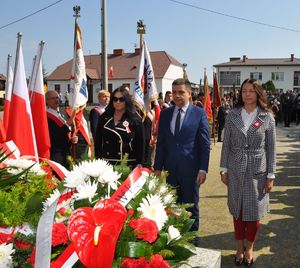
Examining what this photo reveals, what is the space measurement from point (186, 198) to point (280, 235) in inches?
55.6

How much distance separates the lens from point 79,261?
4.79 feet

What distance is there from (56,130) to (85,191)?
10.9 ft

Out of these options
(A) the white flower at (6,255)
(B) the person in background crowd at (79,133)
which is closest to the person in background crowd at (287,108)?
(B) the person in background crowd at (79,133)

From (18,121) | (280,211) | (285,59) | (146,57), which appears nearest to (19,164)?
(18,121)

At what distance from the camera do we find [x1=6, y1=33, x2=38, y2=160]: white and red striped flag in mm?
3354

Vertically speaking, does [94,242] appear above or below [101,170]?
below

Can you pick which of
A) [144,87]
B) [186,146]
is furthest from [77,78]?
[186,146]

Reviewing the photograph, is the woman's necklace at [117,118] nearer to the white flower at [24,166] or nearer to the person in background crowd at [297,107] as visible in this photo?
the white flower at [24,166]

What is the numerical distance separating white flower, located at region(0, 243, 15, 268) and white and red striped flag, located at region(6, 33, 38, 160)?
196 centimetres

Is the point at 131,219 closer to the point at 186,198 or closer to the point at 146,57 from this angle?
the point at 186,198

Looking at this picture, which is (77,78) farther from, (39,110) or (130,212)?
(130,212)

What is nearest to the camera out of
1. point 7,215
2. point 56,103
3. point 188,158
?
point 7,215

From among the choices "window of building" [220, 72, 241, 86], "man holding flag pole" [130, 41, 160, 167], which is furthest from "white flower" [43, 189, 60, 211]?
"window of building" [220, 72, 241, 86]

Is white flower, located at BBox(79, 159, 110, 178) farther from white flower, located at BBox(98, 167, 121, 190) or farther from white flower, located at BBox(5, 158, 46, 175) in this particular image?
white flower, located at BBox(5, 158, 46, 175)
